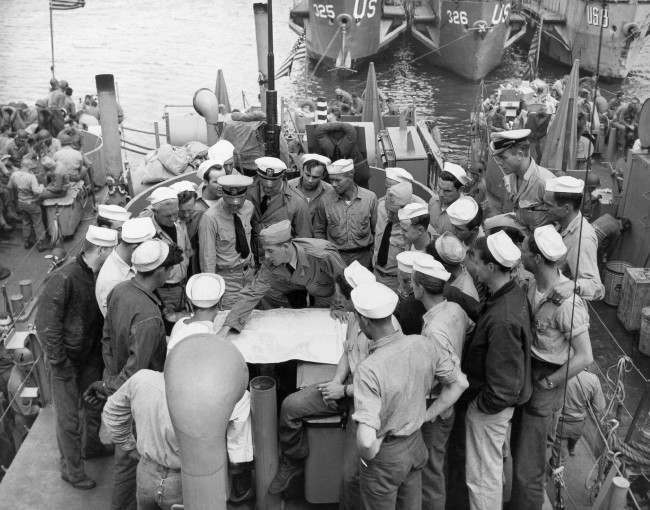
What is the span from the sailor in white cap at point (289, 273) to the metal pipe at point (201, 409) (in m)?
2.50

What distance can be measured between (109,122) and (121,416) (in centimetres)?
878

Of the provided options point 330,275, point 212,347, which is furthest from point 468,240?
point 212,347

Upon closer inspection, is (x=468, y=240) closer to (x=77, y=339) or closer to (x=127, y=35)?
(x=77, y=339)

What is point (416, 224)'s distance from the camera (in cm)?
571

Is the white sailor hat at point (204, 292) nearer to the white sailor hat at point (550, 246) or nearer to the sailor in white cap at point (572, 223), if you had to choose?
the white sailor hat at point (550, 246)

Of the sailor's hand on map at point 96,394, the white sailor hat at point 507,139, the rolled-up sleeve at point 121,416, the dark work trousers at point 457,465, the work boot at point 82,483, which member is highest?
the white sailor hat at point 507,139

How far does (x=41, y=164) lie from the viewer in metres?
13.2

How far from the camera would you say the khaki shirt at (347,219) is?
22.9 feet

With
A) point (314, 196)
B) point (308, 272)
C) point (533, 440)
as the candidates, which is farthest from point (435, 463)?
point (314, 196)

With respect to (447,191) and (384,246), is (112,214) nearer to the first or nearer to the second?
(384,246)

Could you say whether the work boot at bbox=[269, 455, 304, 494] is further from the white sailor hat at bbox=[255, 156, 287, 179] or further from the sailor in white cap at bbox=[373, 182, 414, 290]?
the white sailor hat at bbox=[255, 156, 287, 179]

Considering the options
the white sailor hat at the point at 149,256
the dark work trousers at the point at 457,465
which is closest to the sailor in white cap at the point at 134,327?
the white sailor hat at the point at 149,256

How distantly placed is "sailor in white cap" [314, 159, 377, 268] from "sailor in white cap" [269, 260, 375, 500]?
7.76 feet

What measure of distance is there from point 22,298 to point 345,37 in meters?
33.4
